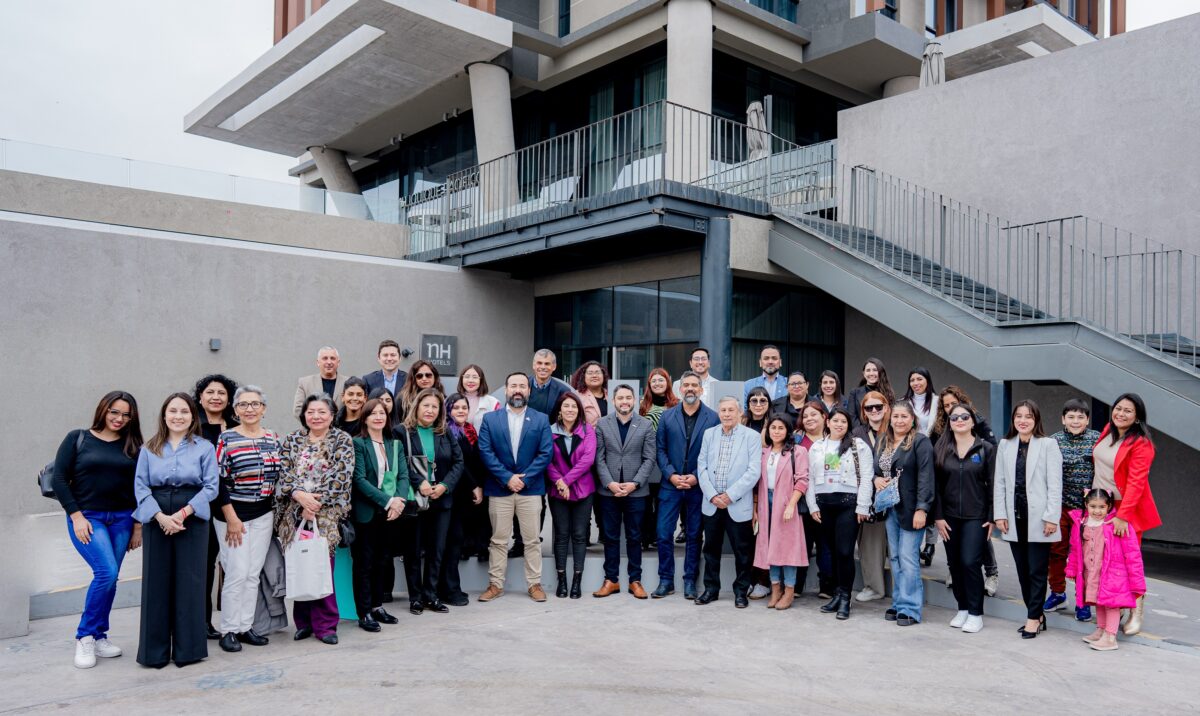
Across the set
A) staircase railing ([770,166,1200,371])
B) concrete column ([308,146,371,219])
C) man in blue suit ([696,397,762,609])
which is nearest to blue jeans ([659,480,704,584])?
man in blue suit ([696,397,762,609])

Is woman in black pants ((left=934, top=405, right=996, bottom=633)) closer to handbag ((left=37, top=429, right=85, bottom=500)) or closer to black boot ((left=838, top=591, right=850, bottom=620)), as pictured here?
black boot ((left=838, top=591, right=850, bottom=620))

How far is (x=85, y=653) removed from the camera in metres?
5.14

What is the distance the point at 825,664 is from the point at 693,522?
1.91 meters

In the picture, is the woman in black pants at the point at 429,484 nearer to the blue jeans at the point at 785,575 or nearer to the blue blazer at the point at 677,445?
the blue blazer at the point at 677,445

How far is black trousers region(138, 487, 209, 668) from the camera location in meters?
5.12

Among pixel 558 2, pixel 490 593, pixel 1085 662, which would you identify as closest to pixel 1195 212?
pixel 1085 662

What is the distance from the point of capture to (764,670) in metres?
5.27

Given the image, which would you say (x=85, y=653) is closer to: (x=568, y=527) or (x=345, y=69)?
(x=568, y=527)

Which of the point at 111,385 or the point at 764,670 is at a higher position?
the point at 111,385

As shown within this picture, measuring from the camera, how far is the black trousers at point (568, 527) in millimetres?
7117

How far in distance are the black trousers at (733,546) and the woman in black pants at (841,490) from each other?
57cm

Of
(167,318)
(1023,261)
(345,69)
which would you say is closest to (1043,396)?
(1023,261)

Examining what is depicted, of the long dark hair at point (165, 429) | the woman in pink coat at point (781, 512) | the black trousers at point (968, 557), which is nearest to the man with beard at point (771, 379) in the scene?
the woman in pink coat at point (781, 512)

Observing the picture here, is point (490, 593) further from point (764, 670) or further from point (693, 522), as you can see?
point (764, 670)
